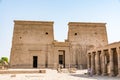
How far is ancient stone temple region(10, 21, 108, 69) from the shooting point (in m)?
27.6

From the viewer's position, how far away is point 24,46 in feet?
92.2

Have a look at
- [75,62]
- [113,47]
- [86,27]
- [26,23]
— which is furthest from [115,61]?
[26,23]

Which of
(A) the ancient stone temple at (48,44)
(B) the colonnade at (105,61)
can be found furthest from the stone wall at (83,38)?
(B) the colonnade at (105,61)

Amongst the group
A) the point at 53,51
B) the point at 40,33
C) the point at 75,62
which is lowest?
the point at 75,62

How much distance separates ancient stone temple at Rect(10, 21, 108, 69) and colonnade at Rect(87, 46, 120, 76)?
336 inches

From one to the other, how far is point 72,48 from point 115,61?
13.6m

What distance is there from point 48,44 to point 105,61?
41.8ft

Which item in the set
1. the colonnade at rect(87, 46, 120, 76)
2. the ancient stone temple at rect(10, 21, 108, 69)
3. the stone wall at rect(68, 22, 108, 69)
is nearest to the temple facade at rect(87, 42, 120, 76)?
the colonnade at rect(87, 46, 120, 76)

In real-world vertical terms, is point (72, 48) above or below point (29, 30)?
below

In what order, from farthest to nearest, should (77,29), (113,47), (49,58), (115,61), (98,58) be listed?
1. (77,29)
2. (49,58)
3. (98,58)
4. (115,61)
5. (113,47)

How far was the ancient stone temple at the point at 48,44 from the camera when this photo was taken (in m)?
27.6

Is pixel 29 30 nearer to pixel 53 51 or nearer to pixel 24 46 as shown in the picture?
pixel 24 46

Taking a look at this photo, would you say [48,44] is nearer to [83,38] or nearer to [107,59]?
[83,38]

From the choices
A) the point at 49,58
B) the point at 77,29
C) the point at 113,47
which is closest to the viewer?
the point at 113,47
